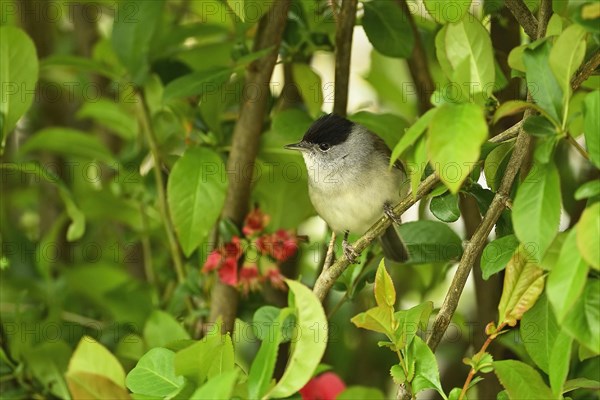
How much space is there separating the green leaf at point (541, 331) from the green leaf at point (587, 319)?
266mm

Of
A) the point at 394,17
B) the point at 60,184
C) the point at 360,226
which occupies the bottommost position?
the point at 360,226

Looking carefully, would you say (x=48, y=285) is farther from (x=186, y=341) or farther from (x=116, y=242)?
(x=186, y=341)

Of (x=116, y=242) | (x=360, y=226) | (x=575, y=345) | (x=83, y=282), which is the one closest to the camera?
(x=575, y=345)

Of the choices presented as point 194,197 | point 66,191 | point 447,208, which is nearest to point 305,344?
point 447,208

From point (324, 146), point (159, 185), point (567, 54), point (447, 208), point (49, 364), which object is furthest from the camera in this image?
point (324, 146)

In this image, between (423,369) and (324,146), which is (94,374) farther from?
(324,146)

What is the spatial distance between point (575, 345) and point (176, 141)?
45.3 inches

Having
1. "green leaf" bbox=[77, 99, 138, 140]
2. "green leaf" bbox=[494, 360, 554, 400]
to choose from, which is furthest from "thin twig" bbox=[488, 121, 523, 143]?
"green leaf" bbox=[77, 99, 138, 140]

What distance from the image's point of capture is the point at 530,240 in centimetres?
112

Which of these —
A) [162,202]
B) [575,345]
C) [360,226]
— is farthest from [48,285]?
[575,345]

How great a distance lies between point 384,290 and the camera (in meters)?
1.37

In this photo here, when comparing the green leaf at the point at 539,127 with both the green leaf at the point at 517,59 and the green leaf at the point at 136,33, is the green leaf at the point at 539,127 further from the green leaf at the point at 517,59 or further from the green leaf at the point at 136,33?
the green leaf at the point at 136,33

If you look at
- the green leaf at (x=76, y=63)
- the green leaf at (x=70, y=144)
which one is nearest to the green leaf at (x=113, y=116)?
the green leaf at (x=70, y=144)

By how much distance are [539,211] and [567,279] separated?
103 mm
